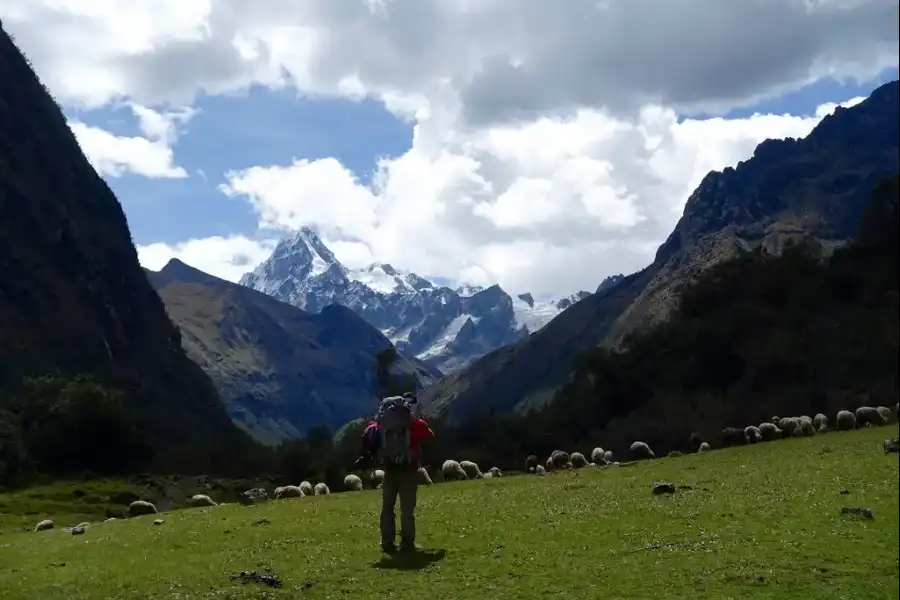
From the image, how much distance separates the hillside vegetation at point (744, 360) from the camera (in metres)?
83.6

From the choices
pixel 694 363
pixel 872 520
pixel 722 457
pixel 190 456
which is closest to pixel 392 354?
pixel 190 456

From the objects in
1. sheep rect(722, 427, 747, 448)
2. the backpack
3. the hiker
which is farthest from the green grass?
sheep rect(722, 427, 747, 448)

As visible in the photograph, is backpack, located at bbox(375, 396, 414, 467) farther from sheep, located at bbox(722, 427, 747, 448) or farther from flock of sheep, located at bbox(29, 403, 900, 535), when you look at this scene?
sheep, located at bbox(722, 427, 747, 448)

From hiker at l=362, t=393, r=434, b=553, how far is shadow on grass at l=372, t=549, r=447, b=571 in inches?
35.2

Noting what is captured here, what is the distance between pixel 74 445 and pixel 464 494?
3034 inches

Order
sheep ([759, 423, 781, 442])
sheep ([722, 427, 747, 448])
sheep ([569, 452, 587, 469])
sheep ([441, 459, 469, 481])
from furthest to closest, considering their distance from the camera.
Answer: sheep ([722, 427, 747, 448]), sheep ([759, 423, 781, 442]), sheep ([569, 452, 587, 469]), sheep ([441, 459, 469, 481])

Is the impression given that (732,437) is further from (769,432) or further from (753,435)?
(769,432)

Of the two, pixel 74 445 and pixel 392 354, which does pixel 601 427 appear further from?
pixel 74 445

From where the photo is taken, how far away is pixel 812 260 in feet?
377

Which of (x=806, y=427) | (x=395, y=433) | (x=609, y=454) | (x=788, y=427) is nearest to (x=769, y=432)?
(x=788, y=427)

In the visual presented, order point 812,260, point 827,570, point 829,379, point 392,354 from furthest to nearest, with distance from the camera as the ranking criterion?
1. point 392,354
2. point 812,260
3. point 829,379
4. point 827,570

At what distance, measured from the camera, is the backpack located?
77.5ft

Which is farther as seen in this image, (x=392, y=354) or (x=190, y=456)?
(x=392, y=354)

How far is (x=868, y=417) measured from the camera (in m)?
58.4
